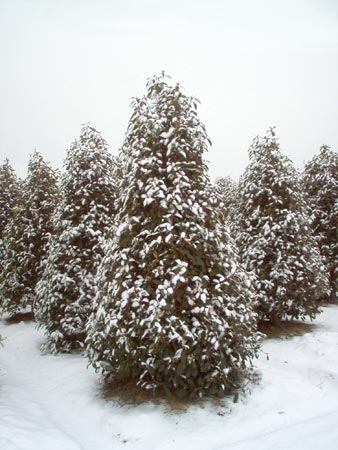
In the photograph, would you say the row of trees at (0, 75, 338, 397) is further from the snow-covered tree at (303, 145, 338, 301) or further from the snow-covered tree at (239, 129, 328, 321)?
the snow-covered tree at (303, 145, 338, 301)

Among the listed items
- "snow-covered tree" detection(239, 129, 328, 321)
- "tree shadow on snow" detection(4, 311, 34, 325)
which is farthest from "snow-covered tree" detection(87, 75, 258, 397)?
"tree shadow on snow" detection(4, 311, 34, 325)

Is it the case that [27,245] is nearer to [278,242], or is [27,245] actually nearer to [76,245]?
[76,245]

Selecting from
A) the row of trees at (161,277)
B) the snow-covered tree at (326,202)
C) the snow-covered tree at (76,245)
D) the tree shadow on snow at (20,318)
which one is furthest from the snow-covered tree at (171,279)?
the snow-covered tree at (326,202)

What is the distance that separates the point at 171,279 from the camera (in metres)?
4.86

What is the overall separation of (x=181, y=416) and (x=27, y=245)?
23.7ft

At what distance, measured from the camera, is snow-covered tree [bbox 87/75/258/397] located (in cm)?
489

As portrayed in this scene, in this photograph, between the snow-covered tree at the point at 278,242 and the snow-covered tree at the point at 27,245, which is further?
the snow-covered tree at the point at 27,245

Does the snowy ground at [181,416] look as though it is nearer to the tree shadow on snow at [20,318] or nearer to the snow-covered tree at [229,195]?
the tree shadow on snow at [20,318]

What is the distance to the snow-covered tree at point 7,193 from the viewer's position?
1353cm

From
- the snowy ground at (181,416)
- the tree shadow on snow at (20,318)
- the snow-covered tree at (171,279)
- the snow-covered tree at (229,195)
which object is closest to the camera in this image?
the snowy ground at (181,416)

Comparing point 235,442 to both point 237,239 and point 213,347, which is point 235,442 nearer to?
point 213,347

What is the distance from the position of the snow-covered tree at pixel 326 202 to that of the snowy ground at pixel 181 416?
5.53 metres

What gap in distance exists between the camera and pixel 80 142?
8.31 m

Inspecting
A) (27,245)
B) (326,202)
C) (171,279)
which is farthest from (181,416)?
(326,202)
